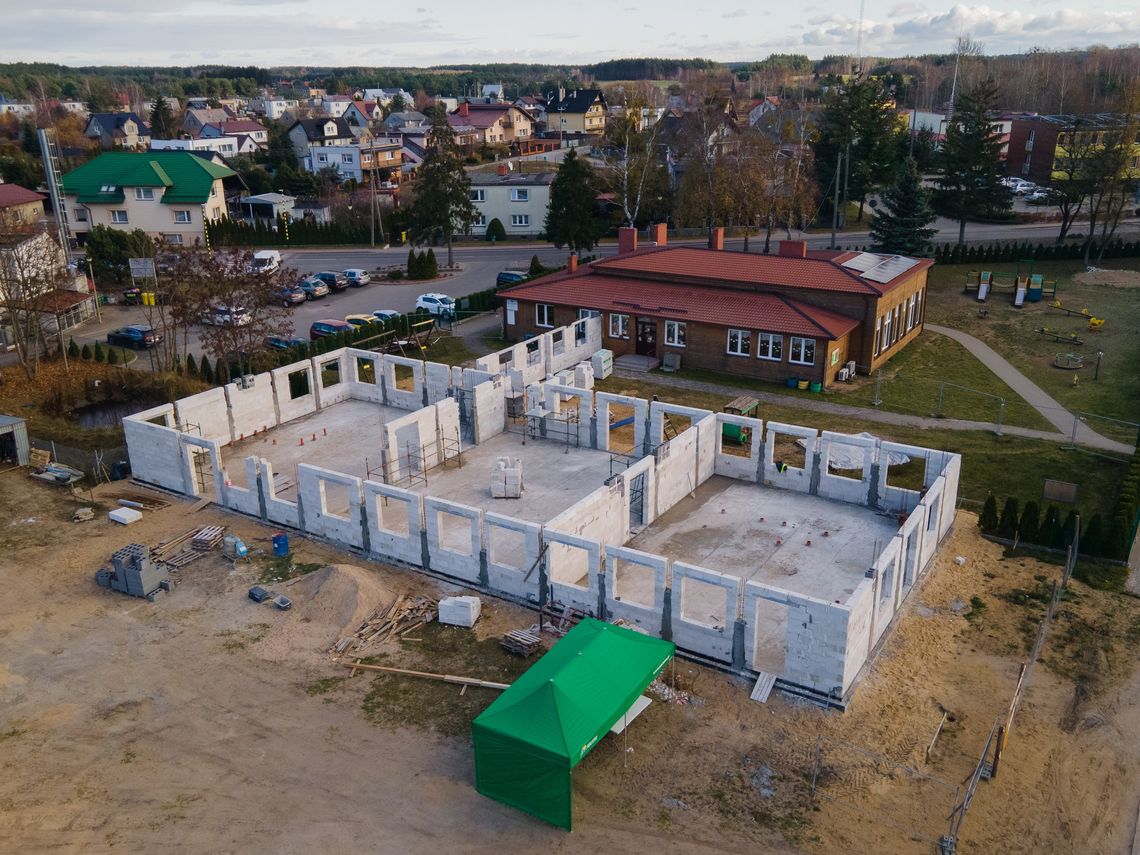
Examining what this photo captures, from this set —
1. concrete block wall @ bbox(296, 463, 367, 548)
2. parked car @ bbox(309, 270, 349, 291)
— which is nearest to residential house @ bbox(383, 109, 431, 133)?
parked car @ bbox(309, 270, 349, 291)

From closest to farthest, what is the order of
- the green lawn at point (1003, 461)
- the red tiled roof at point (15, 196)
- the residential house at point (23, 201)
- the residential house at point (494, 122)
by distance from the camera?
the green lawn at point (1003, 461), the residential house at point (23, 201), the red tiled roof at point (15, 196), the residential house at point (494, 122)

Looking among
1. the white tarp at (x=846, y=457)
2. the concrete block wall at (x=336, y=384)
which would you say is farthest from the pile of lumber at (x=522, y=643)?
the concrete block wall at (x=336, y=384)

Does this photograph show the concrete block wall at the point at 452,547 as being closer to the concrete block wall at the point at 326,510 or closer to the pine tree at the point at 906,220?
the concrete block wall at the point at 326,510

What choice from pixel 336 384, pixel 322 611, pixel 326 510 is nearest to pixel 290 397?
pixel 336 384

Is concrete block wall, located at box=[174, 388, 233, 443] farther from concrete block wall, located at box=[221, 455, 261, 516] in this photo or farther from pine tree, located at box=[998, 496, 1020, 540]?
pine tree, located at box=[998, 496, 1020, 540]

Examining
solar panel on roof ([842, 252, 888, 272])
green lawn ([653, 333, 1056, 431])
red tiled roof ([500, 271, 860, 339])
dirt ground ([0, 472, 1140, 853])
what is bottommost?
dirt ground ([0, 472, 1140, 853])

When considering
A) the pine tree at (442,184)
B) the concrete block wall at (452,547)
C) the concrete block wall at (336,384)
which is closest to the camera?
the concrete block wall at (452,547)
